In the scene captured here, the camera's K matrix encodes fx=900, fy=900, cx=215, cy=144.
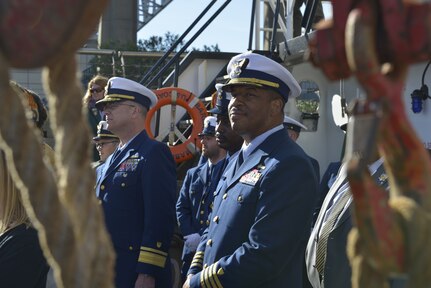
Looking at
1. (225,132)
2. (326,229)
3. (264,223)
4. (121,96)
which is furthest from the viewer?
(225,132)

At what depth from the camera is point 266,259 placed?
355 centimetres

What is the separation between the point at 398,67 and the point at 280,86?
3.11 m

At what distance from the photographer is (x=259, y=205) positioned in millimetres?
3590

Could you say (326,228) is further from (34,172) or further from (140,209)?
(34,172)

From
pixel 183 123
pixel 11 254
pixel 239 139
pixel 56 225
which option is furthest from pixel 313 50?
pixel 183 123

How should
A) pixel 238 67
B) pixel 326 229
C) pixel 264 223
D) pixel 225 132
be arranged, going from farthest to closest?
1. pixel 225 132
2. pixel 238 67
3. pixel 326 229
4. pixel 264 223

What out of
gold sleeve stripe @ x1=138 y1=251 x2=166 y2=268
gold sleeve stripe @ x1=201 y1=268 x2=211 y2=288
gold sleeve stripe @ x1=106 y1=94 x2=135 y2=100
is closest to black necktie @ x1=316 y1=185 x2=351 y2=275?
gold sleeve stripe @ x1=201 y1=268 x2=211 y2=288

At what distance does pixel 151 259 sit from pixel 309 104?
374 centimetres

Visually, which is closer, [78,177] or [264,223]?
[78,177]

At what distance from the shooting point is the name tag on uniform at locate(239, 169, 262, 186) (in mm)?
3670

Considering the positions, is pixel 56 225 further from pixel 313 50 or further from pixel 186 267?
pixel 186 267

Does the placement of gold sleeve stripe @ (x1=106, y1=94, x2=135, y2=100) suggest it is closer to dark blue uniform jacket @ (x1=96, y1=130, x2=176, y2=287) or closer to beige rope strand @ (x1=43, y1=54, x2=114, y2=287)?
dark blue uniform jacket @ (x1=96, y1=130, x2=176, y2=287)

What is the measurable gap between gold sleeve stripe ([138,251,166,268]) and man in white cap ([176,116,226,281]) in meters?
1.06

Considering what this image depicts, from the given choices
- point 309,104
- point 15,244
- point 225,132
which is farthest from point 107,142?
point 15,244
